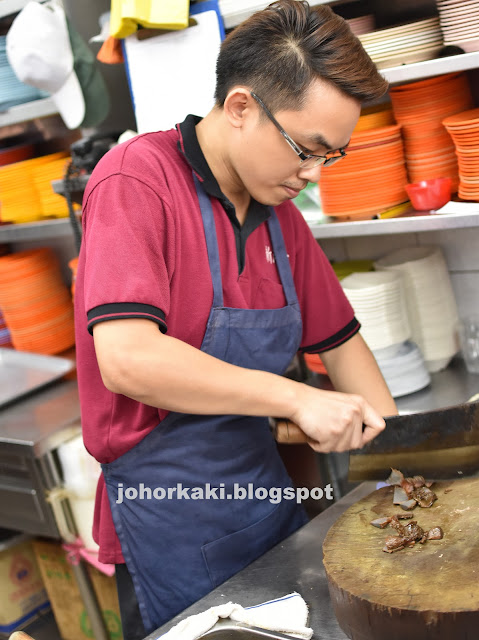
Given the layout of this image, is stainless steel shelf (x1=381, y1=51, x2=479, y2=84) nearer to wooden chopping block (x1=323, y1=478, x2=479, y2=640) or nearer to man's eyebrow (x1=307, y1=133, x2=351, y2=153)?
man's eyebrow (x1=307, y1=133, x2=351, y2=153)

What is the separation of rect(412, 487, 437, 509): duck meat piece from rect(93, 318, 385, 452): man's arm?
16 cm

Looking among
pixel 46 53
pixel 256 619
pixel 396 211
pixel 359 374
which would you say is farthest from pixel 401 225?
pixel 46 53

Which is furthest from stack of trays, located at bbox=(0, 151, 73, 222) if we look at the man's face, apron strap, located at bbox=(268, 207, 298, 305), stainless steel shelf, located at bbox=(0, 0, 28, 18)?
the man's face

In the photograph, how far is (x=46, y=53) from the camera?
2.78 meters

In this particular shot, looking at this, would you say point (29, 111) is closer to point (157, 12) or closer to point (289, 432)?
point (157, 12)

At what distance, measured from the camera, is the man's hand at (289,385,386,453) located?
1421 mm

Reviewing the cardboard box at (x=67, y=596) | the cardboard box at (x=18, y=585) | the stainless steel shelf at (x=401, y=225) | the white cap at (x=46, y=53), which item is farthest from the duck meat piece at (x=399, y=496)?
the cardboard box at (x=18, y=585)

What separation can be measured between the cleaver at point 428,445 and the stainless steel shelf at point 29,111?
77.9 inches

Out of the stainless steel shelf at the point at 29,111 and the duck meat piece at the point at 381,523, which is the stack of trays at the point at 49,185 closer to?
the stainless steel shelf at the point at 29,111

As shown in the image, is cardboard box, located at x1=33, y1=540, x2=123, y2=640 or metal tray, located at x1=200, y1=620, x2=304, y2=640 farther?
cardboard box, located at x1=33, y1=540, x2=123, y2=640

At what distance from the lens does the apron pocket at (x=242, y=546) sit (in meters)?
1.65

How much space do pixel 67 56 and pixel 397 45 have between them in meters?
1.34

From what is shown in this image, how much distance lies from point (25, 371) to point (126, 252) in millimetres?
2267

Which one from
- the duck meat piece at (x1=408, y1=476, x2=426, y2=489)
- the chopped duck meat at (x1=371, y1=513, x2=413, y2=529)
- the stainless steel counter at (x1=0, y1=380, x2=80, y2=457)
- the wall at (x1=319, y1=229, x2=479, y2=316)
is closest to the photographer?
the chopped duck meat at (x1=371, y1=513, x2=413, y2=529)
